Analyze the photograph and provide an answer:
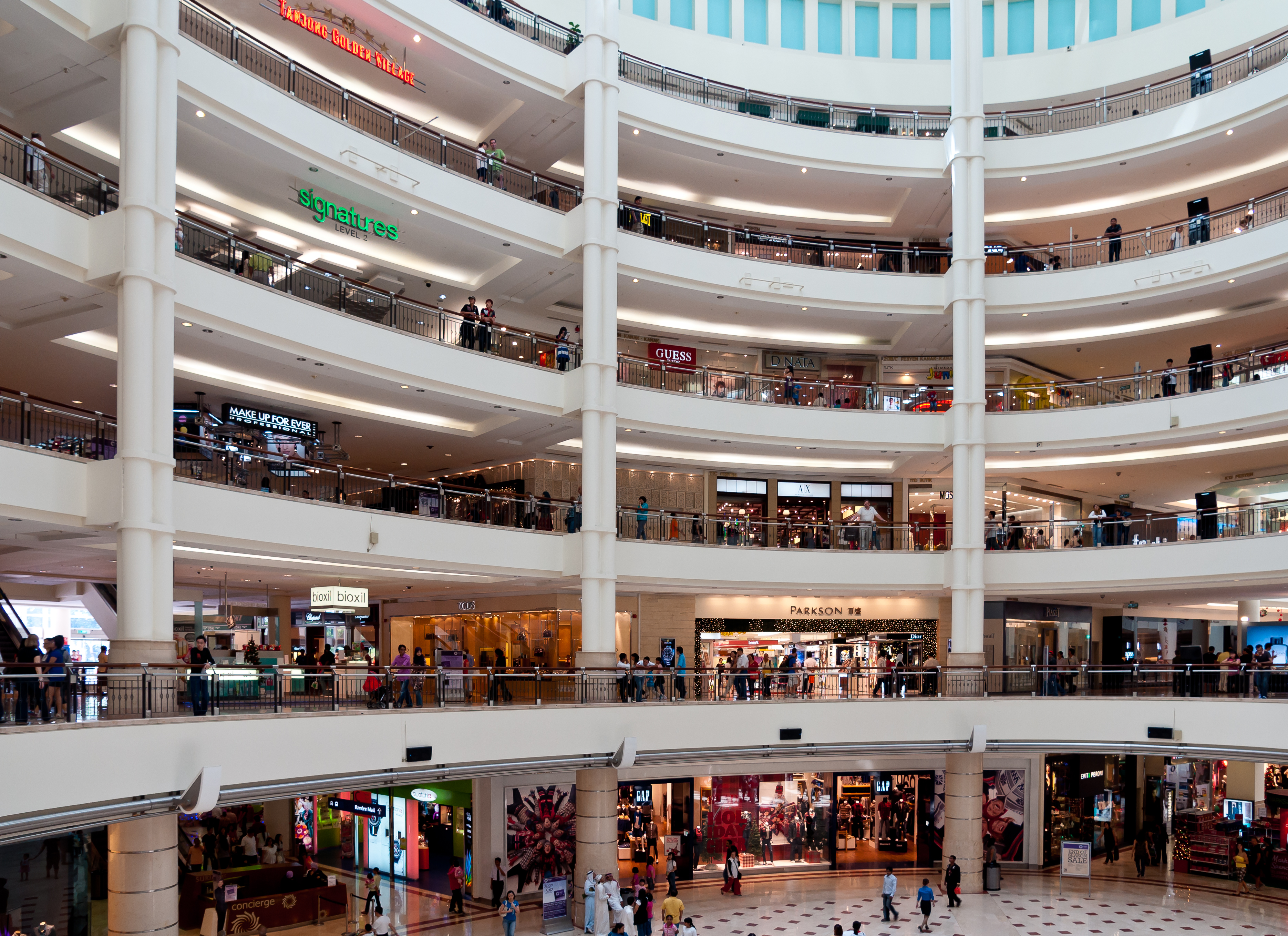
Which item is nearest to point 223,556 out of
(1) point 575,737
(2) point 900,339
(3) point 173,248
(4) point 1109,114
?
(3) point 173,248

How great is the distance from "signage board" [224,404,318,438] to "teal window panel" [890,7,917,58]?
23.8 m

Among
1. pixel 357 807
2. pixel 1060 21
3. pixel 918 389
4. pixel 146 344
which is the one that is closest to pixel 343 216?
pixel 146 344

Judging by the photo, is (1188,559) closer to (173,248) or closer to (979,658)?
(979,658)

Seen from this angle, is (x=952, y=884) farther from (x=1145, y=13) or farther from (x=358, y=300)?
(x=1145, y=13)

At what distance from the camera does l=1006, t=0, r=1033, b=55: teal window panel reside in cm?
3456

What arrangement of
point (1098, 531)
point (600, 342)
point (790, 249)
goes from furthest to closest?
1. point (790, 249)
2. point (1098, 531)
3. point (600, 342)

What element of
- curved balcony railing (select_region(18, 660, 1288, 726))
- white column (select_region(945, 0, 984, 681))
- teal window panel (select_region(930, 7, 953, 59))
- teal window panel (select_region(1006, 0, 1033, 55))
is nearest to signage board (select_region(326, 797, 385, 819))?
curved balcony railing (select_region(18, 660, 1288, 726))

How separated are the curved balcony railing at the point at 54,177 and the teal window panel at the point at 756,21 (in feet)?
Answer: 75.6

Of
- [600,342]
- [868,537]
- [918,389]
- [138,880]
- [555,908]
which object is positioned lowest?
[555,908]

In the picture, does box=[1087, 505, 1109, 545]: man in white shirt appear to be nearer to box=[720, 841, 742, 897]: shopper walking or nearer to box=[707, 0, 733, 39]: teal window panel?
box=[720, 841, 742, 897]: shopper walking

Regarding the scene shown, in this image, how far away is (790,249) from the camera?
32.6m

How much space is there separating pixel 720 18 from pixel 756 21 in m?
1.26

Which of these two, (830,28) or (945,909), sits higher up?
(830,28)

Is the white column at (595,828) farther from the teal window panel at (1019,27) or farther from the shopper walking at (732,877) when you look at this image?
the teal window panel at (1019,27)
